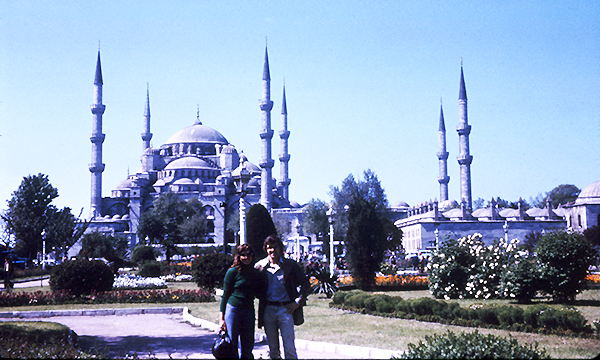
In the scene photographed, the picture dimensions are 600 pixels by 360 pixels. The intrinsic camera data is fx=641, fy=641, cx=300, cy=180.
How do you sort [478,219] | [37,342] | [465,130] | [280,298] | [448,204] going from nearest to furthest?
1. [280,298]
2. [37,342]
3. [478,219]
4. [465,130]
5. [448,204]

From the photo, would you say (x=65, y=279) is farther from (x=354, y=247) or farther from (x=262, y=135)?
(x=262, y=135)

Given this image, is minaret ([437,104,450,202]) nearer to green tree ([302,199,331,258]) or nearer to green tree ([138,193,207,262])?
green tree ([302,199,331,258])

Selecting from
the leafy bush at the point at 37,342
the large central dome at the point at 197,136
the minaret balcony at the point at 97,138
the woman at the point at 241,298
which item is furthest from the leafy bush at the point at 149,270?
the large central dome at the point at 197,136

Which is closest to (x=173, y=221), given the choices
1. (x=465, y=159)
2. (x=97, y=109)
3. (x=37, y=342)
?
(x=97, y=109)

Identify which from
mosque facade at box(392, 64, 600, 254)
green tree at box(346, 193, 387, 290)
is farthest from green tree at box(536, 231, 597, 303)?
mosque facade at box(392, 64, 600, 254)

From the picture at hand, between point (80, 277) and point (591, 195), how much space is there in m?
41.1

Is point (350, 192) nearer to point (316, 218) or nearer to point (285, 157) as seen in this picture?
point (316, 218)

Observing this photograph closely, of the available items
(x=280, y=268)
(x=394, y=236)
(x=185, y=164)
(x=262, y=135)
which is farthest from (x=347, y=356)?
(x=185, y=164)

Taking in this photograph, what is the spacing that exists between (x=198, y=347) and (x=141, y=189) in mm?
69903

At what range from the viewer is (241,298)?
564cm

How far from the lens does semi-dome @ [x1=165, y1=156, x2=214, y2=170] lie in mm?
80500

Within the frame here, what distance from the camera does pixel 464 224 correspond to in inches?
1938

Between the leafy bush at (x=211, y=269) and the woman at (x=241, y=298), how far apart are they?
10.8 m

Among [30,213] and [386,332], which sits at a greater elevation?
[30,213]
